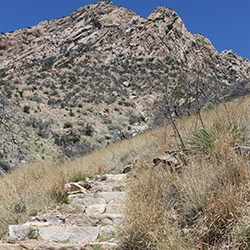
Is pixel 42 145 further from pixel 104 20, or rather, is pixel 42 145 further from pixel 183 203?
pixel 104 20

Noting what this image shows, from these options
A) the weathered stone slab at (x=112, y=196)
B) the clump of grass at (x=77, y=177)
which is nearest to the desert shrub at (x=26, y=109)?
the clump of grass at (x=77, y=177)

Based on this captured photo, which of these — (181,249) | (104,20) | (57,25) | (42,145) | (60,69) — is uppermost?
(57,25)

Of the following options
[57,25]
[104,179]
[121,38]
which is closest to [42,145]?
[104,179]

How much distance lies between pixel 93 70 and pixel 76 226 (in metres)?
36.6

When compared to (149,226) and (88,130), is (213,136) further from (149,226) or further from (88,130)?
(88,130)

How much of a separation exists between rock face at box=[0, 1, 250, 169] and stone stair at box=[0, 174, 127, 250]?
9631mm

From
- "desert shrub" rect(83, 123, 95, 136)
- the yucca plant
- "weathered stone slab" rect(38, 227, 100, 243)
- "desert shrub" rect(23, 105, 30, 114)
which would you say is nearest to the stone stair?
"weathered stone slab" rect(38, 227, 100, 243)

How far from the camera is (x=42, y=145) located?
2406cm

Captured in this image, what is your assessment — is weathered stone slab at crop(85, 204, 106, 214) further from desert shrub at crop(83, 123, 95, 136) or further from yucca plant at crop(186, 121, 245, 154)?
desert shrub at crop(83, 123, 95, 136)

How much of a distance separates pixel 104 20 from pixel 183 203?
48523 millimetres

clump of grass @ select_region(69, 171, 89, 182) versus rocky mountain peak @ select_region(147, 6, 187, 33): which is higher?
rocky mountain peak @ select_region(147, 6, 187, 33)

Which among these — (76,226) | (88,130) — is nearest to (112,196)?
(76,226)

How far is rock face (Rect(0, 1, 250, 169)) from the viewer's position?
27.9 metres

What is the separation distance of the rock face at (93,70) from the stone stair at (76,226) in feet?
31.6
